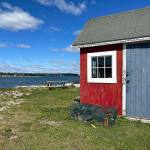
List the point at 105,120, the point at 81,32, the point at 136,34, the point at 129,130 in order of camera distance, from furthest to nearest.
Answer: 1. the point at 81,32
2. the point at 136,34
3. the point at 105,120
4. the point at 129,130

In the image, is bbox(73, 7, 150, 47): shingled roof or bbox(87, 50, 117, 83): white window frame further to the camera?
bbox(87, 50, 117, 83): white window frame

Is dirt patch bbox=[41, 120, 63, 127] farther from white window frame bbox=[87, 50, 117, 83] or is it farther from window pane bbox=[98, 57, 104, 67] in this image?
window pane bbox=[98, 57, 104, 67]

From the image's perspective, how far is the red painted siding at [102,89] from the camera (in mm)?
13242

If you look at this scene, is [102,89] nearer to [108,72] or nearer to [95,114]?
[108,72]

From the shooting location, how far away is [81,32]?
1579cm

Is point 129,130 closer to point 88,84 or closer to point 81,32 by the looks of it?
point 88,84

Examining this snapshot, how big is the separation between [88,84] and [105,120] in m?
3.58

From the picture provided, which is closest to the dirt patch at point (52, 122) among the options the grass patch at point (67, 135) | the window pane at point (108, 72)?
the grass patch at point (67, 135)

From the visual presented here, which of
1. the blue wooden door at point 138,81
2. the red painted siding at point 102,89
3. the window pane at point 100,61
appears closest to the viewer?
the blue wooden door at point 138,81

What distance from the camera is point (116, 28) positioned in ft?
46.0

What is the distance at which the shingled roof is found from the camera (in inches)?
500

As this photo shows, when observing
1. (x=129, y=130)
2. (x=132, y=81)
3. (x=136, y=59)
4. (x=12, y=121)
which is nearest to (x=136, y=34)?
(x=136, y=59)

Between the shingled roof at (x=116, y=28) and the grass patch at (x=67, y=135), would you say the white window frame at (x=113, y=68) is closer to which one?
the shingled roof at (x=116, y=28)

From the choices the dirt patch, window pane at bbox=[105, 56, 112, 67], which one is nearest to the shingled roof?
window pane at bbox=[105, 56, 112, 67]
